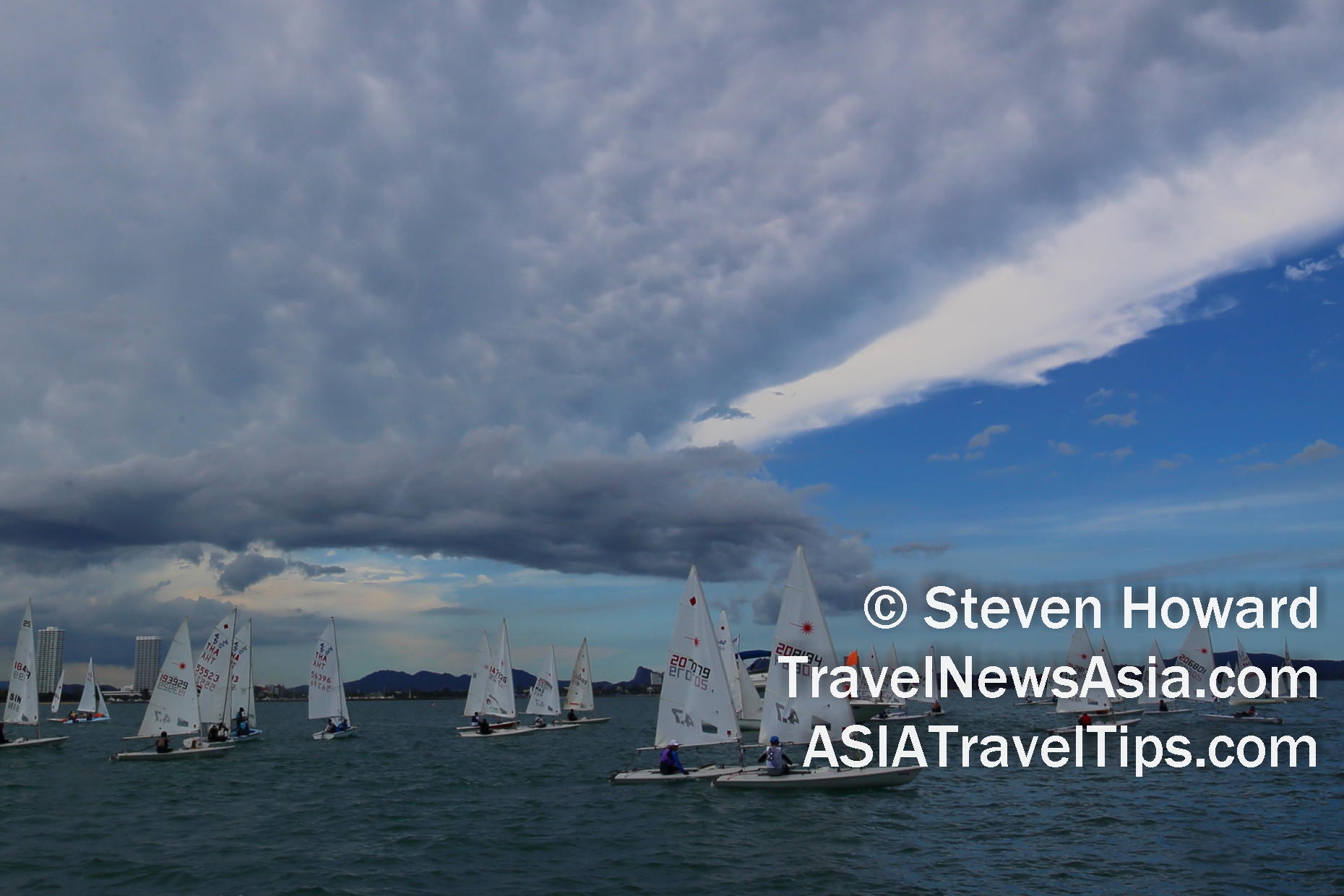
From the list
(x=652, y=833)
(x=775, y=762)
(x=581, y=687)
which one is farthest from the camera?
(x=581, y=687)

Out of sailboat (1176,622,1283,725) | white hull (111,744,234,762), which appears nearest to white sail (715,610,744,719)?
white hull (111,744,234,762)

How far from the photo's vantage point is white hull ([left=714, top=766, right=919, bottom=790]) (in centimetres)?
3500

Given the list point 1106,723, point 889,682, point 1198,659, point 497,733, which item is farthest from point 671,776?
point 889,682

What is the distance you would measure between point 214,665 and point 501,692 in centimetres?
2411

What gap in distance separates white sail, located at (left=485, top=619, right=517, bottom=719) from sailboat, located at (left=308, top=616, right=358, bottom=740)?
38.6 feet

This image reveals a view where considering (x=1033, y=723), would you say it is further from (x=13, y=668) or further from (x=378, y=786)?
(x=13, y=668)

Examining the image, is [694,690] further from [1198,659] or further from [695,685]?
[1198,659]

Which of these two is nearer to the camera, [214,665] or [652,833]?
[652,833]

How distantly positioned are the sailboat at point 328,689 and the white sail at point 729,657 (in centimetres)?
3000

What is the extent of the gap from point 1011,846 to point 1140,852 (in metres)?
3.72

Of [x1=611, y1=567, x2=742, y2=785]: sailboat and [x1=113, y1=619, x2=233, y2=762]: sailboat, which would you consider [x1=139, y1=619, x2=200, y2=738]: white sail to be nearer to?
[x1=113, y1=619, x2=233, y2=762]: sailboat

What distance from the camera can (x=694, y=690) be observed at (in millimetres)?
38062

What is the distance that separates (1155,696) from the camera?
10106cm

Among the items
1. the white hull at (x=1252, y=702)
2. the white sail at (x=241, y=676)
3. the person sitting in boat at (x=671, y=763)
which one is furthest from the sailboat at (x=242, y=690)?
the white hull at (x=1252, y=702)
